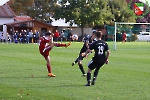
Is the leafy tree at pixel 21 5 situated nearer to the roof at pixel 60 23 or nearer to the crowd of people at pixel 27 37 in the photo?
the roof at pixel 60 23

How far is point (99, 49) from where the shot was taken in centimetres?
1427

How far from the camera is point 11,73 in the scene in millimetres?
18125

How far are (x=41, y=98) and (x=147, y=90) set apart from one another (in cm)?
356

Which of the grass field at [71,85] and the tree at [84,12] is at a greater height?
the tree at [84,12]

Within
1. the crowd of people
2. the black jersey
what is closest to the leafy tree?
the crowd of people

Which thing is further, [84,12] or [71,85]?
[84,12]

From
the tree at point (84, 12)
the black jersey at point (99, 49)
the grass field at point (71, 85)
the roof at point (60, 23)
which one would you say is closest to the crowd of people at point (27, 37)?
the tree at point (84, 12)

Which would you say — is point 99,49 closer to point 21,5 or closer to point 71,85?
point 71,85

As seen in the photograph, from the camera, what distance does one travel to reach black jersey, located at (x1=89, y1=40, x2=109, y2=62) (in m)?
14.2

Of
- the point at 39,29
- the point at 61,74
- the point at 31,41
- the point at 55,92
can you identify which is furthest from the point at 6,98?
the point at 39,29

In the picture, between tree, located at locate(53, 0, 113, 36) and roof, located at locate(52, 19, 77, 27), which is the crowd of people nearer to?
tree, located at locate(53, 0, 113, 36)

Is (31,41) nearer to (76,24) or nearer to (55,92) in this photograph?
(76,24)

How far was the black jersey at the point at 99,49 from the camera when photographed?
14.2 metres

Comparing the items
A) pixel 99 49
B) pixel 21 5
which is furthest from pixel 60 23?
pixel 99 49
